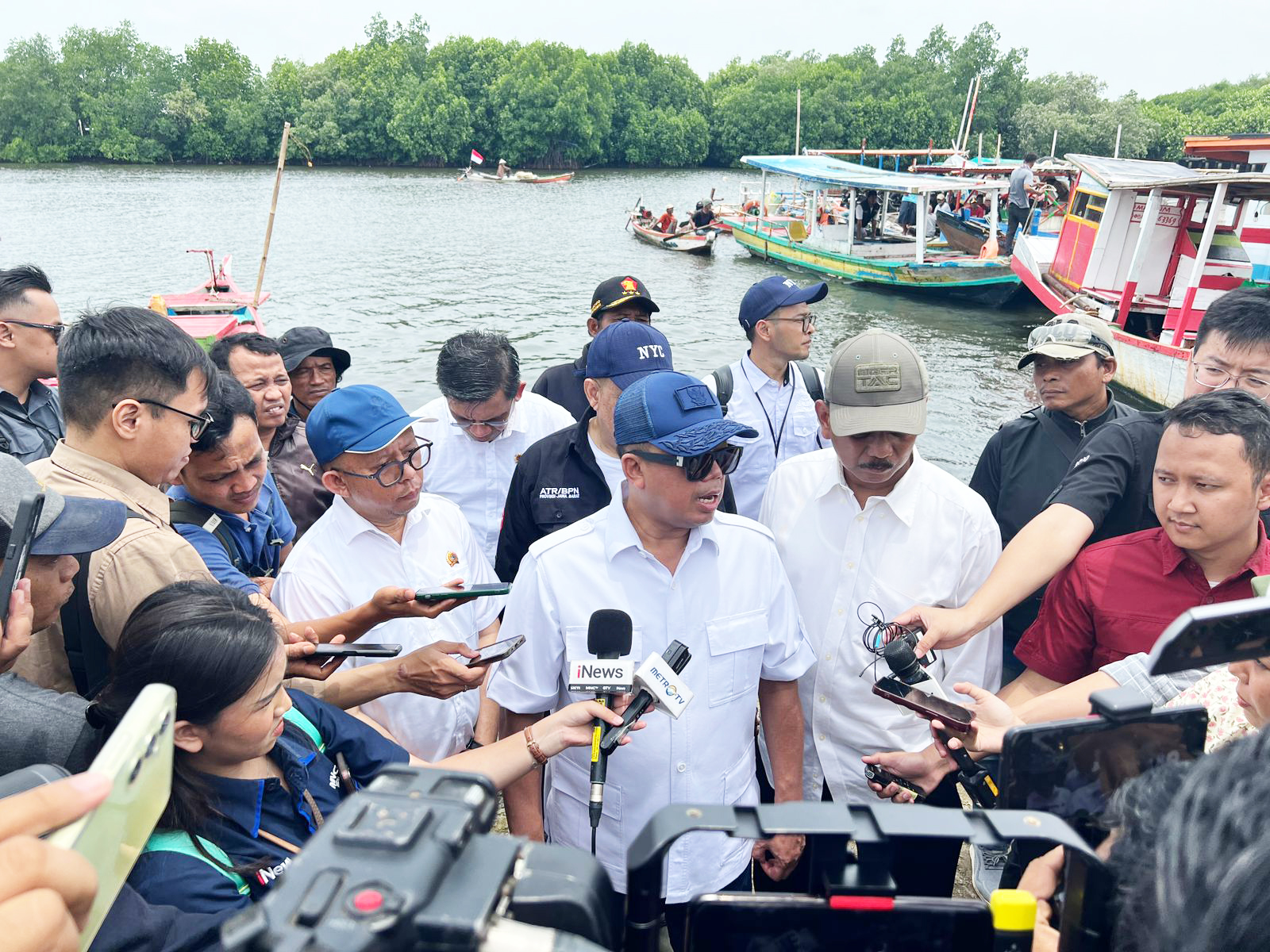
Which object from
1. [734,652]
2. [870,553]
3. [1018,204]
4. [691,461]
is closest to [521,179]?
[1018,204]

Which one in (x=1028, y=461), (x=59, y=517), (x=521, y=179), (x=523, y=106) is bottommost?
(x=1028, y=461)

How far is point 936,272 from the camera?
22609 millimetres

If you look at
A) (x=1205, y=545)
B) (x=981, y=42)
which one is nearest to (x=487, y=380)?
(x=1205, y=545)

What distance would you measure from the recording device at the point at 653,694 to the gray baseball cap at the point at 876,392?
1128mm

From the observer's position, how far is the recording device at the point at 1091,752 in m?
1.37

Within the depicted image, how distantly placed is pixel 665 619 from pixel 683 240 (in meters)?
28.9

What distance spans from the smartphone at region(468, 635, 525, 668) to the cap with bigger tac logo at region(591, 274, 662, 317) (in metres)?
2.95

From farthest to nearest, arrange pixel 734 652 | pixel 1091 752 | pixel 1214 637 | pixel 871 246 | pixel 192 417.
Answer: pixel 871 246
pixel 192 417
pixel 734 652
pixel 1091 752
pixel 1214 637

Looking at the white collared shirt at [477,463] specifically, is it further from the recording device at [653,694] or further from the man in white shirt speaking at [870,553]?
the recording device at [653,694]

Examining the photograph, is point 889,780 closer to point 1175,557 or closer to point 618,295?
point 1175,557

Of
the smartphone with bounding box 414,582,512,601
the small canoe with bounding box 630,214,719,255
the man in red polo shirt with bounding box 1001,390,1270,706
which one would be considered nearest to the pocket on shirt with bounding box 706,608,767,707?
the smartphone with bounding box 414,582,512,601

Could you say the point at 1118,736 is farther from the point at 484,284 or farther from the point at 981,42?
the point at 981,42

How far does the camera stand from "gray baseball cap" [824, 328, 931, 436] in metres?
2.85

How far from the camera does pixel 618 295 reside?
17.1 feet
